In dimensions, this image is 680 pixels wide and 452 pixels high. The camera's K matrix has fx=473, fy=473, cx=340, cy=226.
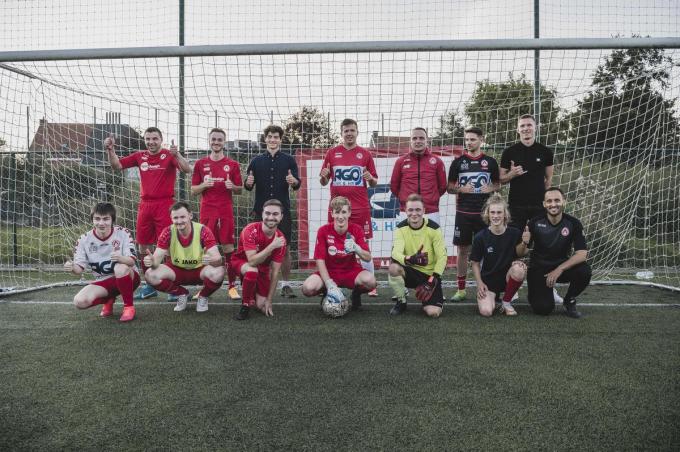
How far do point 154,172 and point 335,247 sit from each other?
2311 mm

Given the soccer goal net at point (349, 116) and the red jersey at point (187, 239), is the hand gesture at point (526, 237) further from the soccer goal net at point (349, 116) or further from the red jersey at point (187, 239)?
the red jersey at point (187, 239)

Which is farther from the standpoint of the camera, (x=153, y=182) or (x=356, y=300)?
(x=153, y=182)

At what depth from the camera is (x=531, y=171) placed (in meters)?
4.84

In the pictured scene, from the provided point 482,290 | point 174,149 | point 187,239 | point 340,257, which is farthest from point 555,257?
point 174,149

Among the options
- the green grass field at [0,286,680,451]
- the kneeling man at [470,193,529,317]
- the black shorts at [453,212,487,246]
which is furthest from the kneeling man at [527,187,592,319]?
the black shorts at [453,212,487,246]

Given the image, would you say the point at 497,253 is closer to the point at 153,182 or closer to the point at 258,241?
the point at 258,241

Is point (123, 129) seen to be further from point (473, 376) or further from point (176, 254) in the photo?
point (473, 376)

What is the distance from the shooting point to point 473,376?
259cm

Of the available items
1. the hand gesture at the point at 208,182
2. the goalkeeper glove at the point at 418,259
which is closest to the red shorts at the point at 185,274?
the hand gesture at the point at 208,182

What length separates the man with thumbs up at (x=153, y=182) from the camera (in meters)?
5.20

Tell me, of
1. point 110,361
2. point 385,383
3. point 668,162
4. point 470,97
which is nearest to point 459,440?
point 385,383

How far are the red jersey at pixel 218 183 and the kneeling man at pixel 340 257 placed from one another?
4.71ft

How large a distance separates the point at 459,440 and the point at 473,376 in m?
0.81

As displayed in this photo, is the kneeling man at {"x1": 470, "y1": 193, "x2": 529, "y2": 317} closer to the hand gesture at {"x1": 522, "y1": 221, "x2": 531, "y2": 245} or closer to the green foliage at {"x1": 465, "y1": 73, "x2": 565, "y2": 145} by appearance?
the hand gesture at {"x1": 522, "y1": 221, "x2": 531, "y2": 245}
